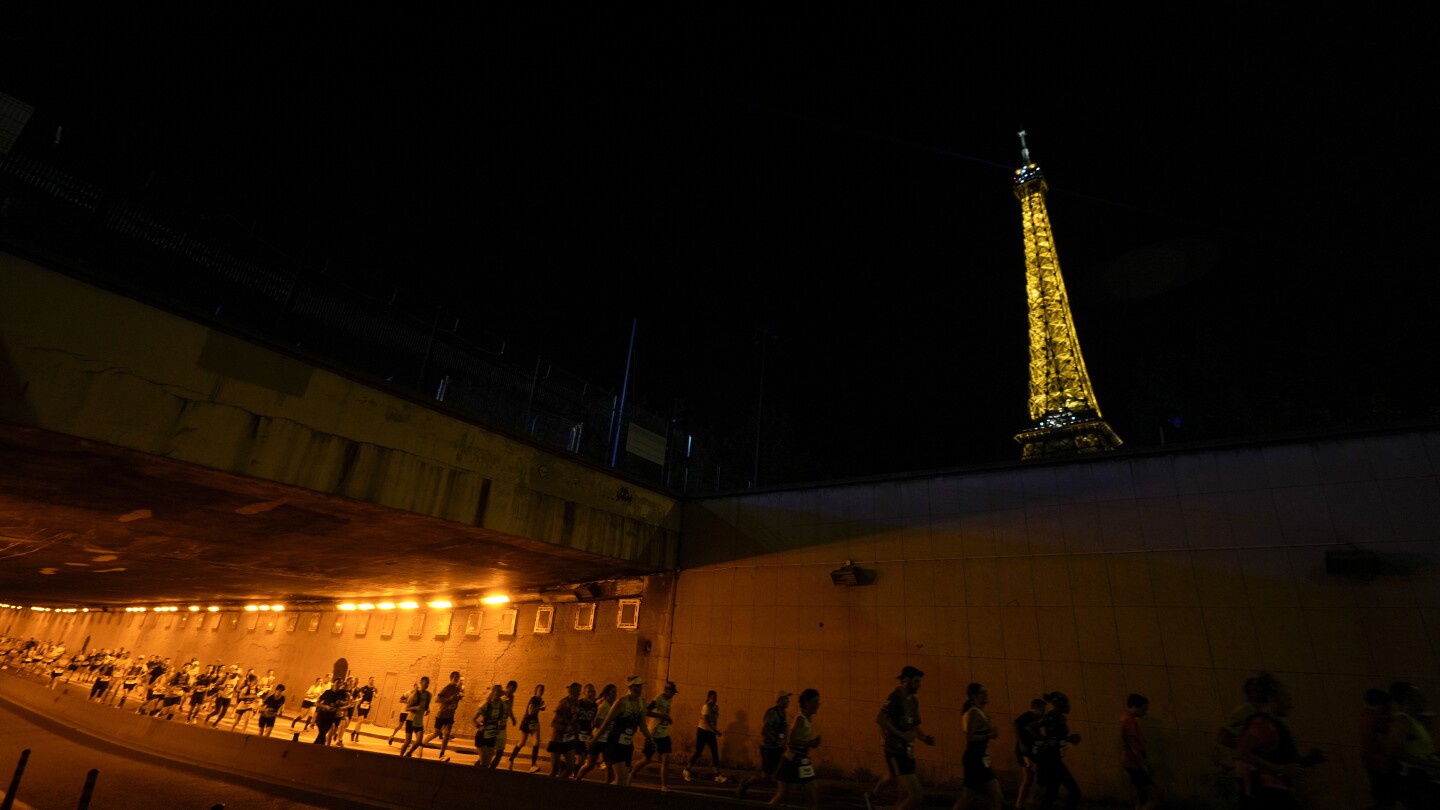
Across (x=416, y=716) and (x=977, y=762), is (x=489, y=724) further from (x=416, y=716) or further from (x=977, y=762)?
(x=977, y=762)

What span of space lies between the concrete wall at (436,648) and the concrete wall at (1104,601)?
1768 mm

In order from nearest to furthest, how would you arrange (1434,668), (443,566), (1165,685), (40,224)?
(40,224), (1434,668), (1165,685), (443,566)

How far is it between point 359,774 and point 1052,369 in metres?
52.9

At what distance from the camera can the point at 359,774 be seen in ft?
34.1

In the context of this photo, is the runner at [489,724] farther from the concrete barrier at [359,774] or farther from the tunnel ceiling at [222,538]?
the tunnel ceiling at [222,538]

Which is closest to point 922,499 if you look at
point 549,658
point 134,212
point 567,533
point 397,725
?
point 567,533

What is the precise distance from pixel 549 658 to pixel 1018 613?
1186 cm

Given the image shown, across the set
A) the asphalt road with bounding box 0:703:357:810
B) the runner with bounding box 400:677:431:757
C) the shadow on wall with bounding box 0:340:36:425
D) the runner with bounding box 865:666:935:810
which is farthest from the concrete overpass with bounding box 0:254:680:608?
the runner with bounding box 865:666:935:810

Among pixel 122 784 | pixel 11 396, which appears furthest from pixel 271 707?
pixel 11 396

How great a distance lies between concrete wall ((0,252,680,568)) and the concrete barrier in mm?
4037

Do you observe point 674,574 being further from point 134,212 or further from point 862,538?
point 134,212

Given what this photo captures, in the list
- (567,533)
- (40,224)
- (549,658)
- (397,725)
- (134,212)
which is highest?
(134,212)

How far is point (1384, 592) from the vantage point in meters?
8.96

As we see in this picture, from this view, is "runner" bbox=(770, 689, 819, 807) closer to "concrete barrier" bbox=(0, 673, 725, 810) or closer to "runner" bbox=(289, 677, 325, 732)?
"concrete barrier" bbox=(0, 673, 725, 810)
